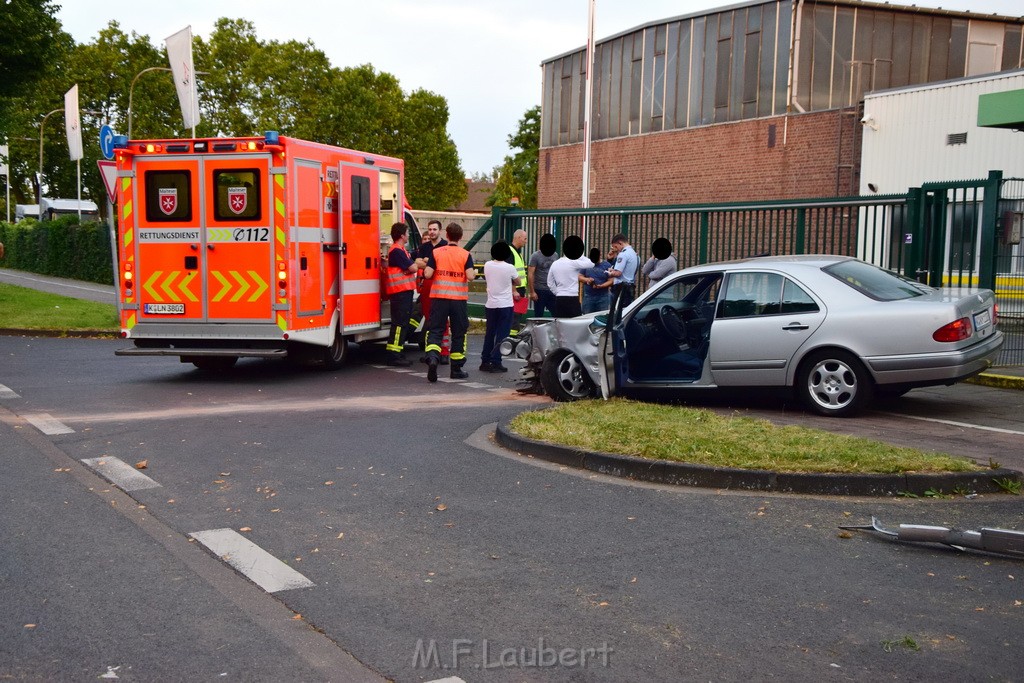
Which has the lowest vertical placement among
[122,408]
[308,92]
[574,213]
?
[122,408]

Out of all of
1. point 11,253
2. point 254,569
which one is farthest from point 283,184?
point 11,253

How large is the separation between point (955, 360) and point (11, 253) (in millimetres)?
47407

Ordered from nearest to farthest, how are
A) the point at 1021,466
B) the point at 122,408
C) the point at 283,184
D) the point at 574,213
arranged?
the point at 1021,466, the point at 122,408, the point at 283,184, the point at 574,213

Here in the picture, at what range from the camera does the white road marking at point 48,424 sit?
9398 mm

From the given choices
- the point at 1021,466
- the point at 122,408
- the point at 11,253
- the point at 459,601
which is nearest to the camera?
the point at 459,601

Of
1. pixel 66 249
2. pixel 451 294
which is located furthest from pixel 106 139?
pixel 66 249

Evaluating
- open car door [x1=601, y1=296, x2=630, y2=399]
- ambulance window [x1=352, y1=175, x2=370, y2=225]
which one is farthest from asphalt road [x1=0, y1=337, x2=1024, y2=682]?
ambulance window [x1=352, y1=175, x2=370, y2=225]

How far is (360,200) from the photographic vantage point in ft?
47.2

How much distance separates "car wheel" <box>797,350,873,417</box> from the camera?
9.79 meters

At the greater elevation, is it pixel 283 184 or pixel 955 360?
pixel 283 184

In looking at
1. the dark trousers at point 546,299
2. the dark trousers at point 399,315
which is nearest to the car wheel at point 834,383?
the dark trousers at point 546,299

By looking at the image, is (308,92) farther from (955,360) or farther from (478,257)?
(955,360)

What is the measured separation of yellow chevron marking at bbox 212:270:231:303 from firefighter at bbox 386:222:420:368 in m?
2.31

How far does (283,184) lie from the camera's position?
12.6 metres
